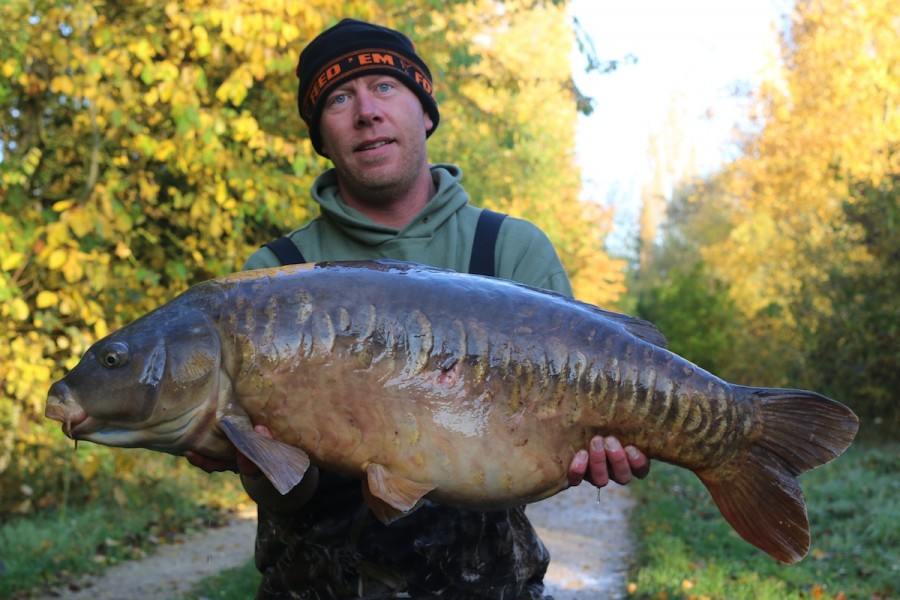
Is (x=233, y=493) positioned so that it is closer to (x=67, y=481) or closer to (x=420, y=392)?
(x=67, y=481)

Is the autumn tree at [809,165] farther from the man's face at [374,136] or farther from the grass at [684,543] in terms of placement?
the man's face at [374,136]

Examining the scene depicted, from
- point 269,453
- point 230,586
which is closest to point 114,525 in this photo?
point 230,586

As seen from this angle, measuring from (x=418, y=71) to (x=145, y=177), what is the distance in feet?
17.4

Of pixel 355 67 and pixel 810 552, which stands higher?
pixel 355 67

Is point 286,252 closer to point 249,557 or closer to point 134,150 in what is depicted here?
point 249,557

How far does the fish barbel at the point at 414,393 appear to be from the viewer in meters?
2.16

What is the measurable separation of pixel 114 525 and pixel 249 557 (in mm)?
1395

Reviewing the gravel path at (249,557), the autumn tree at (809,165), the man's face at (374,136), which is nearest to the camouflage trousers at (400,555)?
the man's face at (374,136)

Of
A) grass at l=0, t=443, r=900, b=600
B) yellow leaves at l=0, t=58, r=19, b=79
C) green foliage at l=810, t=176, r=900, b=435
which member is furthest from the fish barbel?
green foliage at l=810, t=176, r=900, b=435

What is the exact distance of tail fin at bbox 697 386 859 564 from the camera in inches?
93.7

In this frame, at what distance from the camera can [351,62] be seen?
3.02 metres

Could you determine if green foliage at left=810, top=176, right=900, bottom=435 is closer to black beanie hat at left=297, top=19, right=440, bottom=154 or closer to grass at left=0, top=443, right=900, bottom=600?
grass at left=0, top=443, right=900, bottom=600

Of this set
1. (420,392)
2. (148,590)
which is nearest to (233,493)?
(148,590)

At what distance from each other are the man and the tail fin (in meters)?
0.28
